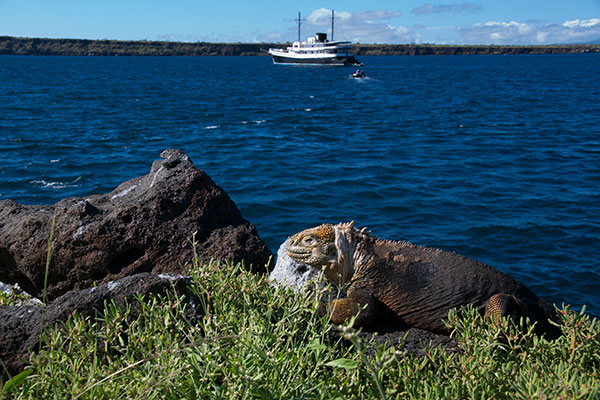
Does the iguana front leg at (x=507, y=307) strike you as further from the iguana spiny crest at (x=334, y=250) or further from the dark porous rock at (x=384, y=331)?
the iguana spiny crest at (x=334, y=250)

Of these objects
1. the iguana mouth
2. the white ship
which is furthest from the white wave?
the white ship

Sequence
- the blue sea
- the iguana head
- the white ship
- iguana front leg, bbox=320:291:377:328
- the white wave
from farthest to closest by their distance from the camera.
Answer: the white ship < the white wave < the blue sea < the iguana head < iguana front leg, bbox=320:291:377:328

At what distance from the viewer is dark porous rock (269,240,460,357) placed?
10.4 ft

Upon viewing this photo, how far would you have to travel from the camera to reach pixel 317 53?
10331cm

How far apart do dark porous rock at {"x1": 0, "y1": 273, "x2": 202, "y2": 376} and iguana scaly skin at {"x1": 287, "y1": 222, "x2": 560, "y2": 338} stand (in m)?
1.07

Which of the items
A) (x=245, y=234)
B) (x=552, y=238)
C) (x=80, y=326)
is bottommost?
(x=552, y=238)

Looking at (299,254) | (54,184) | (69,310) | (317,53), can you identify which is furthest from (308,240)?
(317,53)

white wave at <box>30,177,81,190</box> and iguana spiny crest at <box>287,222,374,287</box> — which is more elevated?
iguana spiny crest at <box>287,222,374,287</box>

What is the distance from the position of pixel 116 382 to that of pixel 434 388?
1342 mm

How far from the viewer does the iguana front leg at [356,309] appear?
12.0ft

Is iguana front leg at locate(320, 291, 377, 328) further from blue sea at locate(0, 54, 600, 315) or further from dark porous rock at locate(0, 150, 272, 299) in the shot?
blue sea at locate(0, 54, 600, 315)

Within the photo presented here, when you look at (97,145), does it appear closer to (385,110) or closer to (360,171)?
(360,171)

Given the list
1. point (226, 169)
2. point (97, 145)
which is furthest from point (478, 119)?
point (97, 145)

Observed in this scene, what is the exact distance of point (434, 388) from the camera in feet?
7.45
